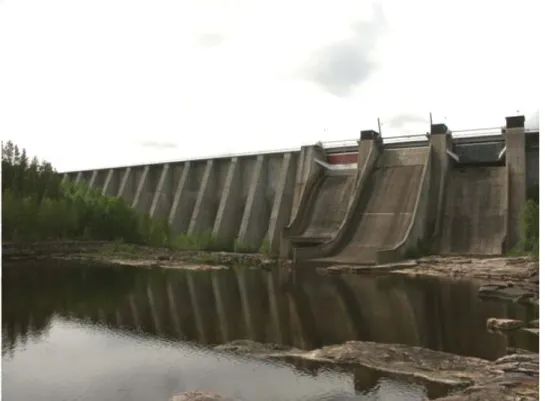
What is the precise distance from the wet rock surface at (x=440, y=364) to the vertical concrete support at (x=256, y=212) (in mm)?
32136

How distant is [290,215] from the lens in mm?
45031

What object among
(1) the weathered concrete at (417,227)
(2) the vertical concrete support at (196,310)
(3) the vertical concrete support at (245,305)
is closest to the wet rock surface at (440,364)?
(3) the vertical concrete support at (245,305)

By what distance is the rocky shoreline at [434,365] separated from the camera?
28.1 feet

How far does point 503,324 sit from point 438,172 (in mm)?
26764

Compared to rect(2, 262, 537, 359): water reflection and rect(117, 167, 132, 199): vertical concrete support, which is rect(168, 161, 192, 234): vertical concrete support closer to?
rect(117, 167, 132, 199): vertical concrete support

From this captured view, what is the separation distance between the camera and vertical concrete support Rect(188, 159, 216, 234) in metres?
49.2

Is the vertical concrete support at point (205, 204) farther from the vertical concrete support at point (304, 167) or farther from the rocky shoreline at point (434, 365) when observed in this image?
the rocky shoreline at point (434, 365)

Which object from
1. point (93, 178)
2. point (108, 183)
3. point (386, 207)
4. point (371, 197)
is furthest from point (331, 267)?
point (93, 178)

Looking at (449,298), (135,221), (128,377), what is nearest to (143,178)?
(135,221)

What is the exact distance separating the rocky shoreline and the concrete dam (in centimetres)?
2126

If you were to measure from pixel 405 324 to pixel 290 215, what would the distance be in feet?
98.7

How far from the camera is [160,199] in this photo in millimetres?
54469

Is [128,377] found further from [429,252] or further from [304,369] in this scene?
[429,252]

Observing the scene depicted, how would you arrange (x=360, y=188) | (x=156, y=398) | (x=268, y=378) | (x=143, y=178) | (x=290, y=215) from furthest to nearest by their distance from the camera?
(x=143, y=178) → (x=290, y=215) → (x=360, y=188) → (x=268, y=378) → (x=156, y=398)
